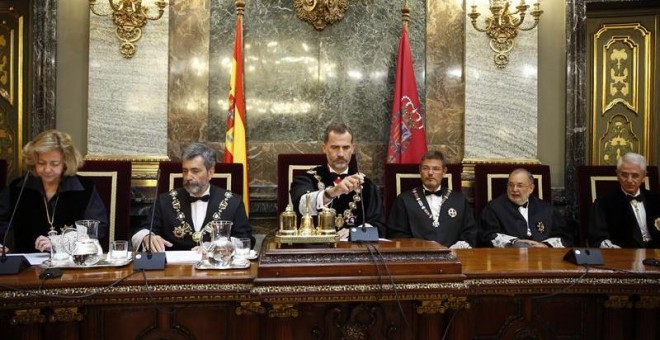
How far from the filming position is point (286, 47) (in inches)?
211

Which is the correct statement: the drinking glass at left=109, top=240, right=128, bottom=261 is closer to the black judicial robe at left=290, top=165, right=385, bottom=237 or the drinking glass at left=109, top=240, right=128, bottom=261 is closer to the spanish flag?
the black judicial robe at left=290, top=165, right=385, bottom=237

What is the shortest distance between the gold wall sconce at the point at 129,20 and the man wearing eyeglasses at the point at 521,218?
3.28 meters

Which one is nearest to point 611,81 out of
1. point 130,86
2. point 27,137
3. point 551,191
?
point 551,191

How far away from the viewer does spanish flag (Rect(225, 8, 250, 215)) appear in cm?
503

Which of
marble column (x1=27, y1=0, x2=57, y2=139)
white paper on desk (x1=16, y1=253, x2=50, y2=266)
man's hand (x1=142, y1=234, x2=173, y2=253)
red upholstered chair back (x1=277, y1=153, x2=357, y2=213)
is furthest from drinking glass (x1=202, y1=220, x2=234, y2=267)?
marble column (x1=27, y1=0, x2=57, y2=139)

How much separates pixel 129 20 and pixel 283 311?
11.9ft

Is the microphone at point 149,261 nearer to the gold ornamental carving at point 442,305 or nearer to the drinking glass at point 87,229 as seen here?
the drinking glass at point 87,229

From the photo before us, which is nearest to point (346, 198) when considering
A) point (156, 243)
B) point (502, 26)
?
point (156, 243)

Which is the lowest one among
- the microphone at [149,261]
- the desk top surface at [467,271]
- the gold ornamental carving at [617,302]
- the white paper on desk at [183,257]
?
the gold ornamental carving at [617,302]

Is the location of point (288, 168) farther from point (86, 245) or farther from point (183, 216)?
point (86, 245)

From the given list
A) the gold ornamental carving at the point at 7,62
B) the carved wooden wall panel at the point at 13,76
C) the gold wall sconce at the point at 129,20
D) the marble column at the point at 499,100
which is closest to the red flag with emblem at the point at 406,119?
the marble column at the point at 499,100

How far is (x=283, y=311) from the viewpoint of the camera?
2.36 metres

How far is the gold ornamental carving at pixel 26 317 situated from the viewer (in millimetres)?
2256

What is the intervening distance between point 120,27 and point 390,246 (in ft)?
11.8
